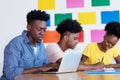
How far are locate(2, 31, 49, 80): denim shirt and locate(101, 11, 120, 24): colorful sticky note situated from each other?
93 cm

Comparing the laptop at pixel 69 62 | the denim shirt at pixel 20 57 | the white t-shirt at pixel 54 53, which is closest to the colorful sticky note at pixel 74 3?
the white t-shirt at pixel 54 53

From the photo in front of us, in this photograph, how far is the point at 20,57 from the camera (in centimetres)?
238

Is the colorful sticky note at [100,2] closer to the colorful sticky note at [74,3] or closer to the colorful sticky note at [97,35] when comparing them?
the colorful sticky note at [74,3]

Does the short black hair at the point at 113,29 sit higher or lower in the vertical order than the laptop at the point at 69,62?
higher

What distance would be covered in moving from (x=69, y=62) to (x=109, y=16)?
120 centimetres

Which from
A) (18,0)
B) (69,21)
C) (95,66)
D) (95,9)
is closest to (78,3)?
(95,9)

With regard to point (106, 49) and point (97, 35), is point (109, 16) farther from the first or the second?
point (106, 49)

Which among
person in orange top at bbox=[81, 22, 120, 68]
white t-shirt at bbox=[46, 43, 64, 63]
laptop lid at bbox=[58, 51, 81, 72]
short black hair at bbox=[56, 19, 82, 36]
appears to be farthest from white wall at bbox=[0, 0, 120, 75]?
laptop lid at bbox=[58, 51, 81, 72]

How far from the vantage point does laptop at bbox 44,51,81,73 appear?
7.18 ft

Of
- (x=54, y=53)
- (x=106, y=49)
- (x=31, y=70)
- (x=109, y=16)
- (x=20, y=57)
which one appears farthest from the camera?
(x=109, y=16)

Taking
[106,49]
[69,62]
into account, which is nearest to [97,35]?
[106,49]

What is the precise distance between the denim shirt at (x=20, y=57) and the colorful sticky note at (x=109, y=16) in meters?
0.93

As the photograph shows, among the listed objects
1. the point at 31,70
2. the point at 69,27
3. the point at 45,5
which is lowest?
the point at 31,70

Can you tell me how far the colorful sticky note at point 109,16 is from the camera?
3266 millimetres
